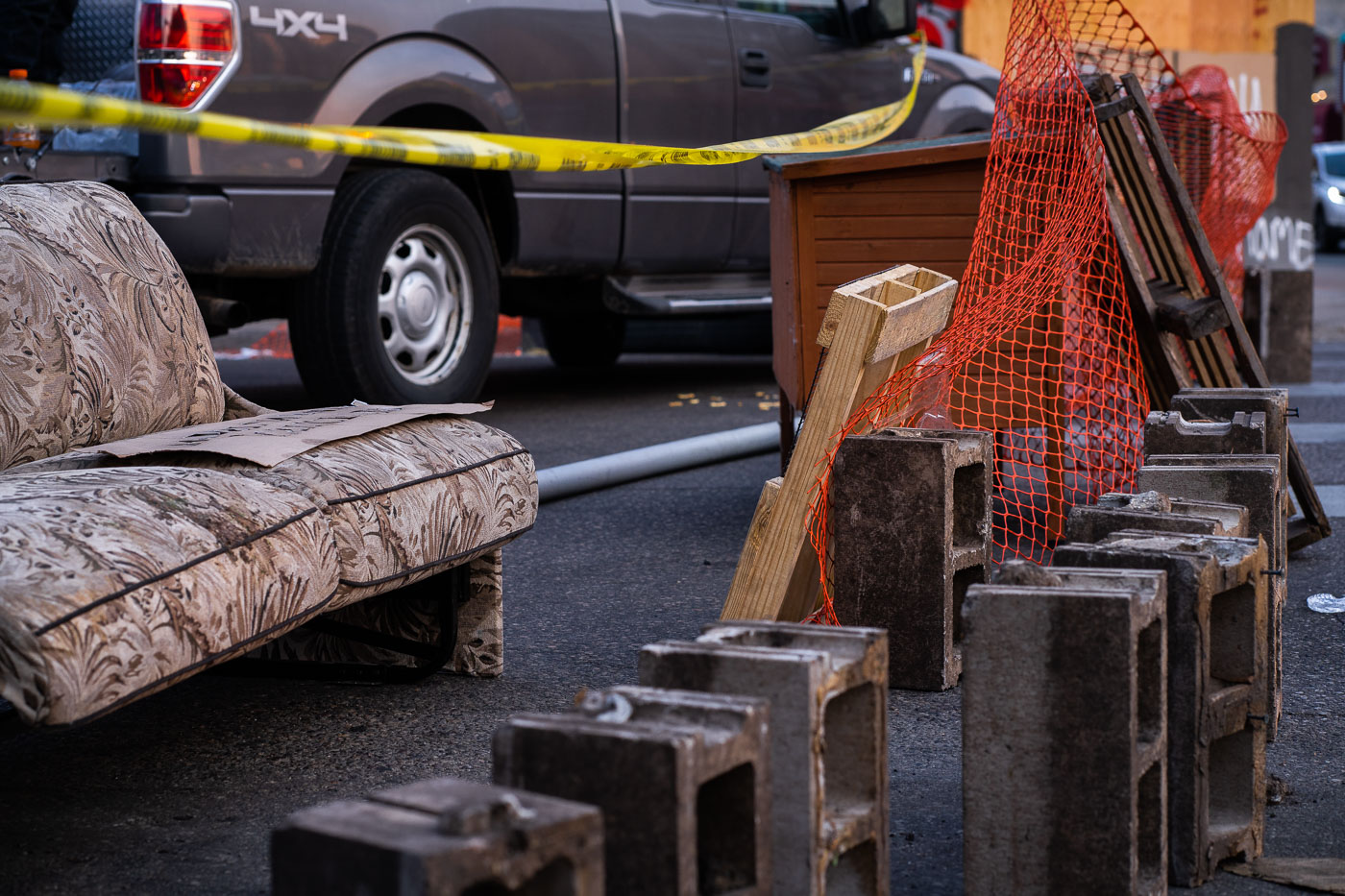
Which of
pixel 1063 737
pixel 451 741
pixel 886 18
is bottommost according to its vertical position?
pixel 451 741

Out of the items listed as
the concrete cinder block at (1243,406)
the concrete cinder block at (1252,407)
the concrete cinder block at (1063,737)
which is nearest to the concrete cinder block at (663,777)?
the concrete cinder block at (1063,737)

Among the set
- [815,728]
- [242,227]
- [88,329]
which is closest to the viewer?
[815,728]

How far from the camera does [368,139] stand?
2.47 metres

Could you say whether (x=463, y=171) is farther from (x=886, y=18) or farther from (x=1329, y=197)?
(x=1329, y=197)

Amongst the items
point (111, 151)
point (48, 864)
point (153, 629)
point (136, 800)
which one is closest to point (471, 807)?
point (153, 629)

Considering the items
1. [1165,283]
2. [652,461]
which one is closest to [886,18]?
[652,461]

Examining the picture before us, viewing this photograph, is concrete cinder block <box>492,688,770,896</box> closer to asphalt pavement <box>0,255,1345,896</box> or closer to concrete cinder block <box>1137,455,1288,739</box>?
asphalt pavement <box>0,255,1345,896</box>

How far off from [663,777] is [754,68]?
611 centimetres

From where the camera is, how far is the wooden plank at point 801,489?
3.10 metres

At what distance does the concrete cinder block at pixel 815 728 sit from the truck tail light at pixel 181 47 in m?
3.91

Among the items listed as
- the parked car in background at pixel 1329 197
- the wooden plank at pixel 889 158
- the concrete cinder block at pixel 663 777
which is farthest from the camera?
the parked car in background at pixel 1329 197

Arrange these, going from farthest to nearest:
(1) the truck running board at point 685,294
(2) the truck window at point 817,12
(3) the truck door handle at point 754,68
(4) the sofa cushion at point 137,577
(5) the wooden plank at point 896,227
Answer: (2) the truck window at point 817,12 < (3) the truck door handle at point 754,68 < (1) the truck running board at point 685,294 < (5) the wooden plank at point 896,227 < (4) the sofa cushion at point 137,577

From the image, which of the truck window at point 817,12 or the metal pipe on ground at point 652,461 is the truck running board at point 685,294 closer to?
the metal pipe on ground at point 652,461

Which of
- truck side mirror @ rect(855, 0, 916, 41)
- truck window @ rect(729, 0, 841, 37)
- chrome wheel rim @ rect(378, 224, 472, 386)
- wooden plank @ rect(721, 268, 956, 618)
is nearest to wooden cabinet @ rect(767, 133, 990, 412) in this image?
wooden plank @ rect(721, 268, 956, 618)
